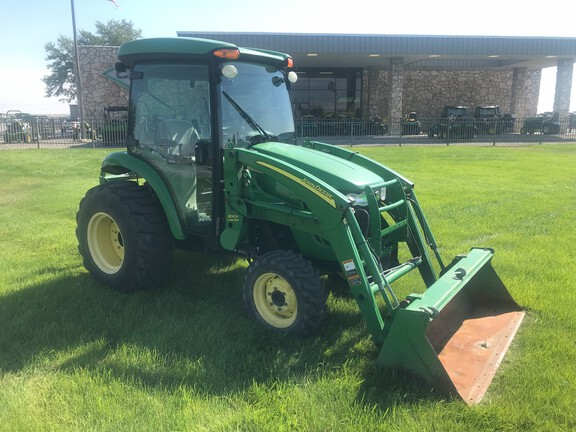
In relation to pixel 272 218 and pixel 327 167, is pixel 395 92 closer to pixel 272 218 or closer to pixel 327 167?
pixel 327 167

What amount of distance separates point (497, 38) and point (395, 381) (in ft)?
88.1

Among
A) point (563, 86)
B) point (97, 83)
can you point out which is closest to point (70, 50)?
point (97, 83)

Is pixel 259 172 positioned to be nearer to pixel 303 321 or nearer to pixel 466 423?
pixel 303 321

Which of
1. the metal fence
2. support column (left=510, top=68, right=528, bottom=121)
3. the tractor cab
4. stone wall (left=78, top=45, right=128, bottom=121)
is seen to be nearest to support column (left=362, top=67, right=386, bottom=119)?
the metal fence

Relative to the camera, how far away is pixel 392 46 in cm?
2491

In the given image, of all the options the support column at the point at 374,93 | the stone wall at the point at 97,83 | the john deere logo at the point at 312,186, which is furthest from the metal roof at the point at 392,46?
the john deere logo at the point at 312,186

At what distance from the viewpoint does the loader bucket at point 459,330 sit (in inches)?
110

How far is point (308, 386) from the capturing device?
2.90 meters

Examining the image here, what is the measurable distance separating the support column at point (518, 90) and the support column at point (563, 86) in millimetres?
2848

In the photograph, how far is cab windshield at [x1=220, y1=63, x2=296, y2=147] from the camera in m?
3.92

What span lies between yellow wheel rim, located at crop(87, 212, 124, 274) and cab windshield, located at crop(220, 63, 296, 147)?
153cm

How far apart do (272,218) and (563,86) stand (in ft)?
101

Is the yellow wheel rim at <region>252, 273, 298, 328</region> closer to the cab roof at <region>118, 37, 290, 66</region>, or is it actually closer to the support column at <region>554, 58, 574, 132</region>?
the cab roof at <region>118, 37, 290, 66</region>

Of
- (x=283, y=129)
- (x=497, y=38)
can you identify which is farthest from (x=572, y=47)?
(x=283, y=129)
